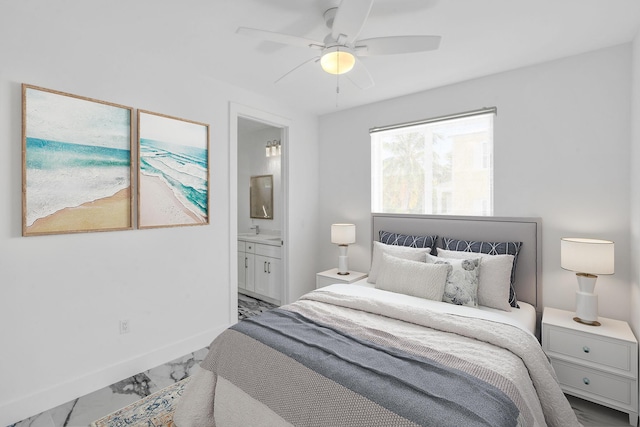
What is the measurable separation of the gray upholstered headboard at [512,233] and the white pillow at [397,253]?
323 mm

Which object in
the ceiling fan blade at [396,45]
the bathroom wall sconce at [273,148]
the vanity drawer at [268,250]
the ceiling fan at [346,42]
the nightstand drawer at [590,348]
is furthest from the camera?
the bathroom wall sconce at [273,148]

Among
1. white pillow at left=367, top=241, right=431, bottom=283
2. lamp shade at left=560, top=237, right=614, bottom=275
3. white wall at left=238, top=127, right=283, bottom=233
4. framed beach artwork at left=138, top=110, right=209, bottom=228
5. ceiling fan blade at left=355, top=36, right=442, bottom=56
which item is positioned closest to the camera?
ceiling fan blade at left=355, top=36, right=442, bottom=56

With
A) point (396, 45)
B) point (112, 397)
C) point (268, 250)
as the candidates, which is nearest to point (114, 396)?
point (112, 397)

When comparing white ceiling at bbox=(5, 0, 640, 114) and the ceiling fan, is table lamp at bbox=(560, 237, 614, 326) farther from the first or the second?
the ceiling fan

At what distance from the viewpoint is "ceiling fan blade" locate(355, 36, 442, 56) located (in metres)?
1.77

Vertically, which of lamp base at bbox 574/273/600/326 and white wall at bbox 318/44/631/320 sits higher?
white wall at bbox 318/44/631/320

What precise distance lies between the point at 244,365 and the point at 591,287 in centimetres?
240

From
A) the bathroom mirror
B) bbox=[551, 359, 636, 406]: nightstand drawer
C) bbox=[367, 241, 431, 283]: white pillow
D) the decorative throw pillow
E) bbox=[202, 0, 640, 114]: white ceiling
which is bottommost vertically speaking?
bbox=[551, 359, 636, 406]: nightstand drawer

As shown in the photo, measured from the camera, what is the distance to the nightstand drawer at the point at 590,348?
197 cm

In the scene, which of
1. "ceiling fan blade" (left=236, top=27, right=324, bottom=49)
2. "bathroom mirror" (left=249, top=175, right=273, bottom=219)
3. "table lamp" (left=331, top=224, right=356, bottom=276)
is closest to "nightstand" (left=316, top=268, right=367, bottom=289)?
"table lamp" (left=331, top=224, right=356, bottom=276)

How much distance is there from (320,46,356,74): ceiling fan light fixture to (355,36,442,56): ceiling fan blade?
0.29ft

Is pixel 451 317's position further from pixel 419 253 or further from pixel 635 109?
pixel 635 109

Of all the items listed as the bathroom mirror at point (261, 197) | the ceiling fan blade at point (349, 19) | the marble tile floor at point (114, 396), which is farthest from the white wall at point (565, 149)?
the marble tile floor at point (114, 396)

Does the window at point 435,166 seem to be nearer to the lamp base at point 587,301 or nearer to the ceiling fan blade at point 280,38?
the lamp base at point 587,301
